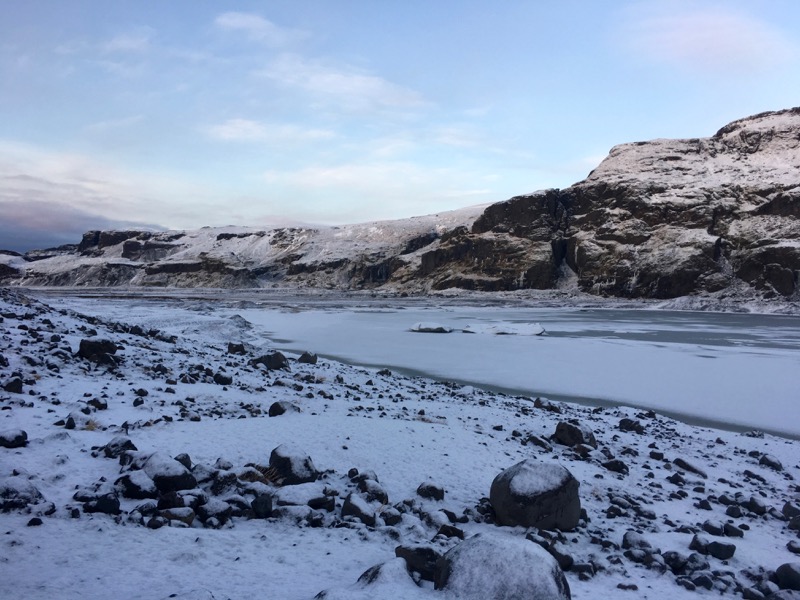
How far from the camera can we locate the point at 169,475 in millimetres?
5309

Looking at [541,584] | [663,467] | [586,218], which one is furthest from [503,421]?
[586,218]

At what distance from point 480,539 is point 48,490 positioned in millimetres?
4153

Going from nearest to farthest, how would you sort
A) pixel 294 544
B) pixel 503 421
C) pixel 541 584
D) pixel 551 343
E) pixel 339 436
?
1. pixel 541 584
2. pixel 294 544
3. pixel 339 436
4. pixel 503 421
5. pixel 551 343

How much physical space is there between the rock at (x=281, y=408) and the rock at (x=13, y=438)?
146 inches

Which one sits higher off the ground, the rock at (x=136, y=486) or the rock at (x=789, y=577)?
the rock at (x=136, y=486)

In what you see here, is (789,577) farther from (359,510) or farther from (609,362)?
(609,362)

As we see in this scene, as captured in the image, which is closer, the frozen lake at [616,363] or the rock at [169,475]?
the rock at [169,475]

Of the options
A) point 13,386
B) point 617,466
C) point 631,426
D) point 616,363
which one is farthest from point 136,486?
point 616,363

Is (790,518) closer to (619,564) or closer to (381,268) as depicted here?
(619,564)

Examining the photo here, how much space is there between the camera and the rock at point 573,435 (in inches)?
354

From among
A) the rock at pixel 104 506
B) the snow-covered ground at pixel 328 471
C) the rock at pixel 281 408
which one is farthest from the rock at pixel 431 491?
the rock at pixel 281 408

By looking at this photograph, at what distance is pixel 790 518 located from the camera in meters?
6.54

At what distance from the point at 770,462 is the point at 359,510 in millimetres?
7606

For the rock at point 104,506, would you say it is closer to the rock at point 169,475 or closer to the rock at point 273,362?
the rock at point 169,475
